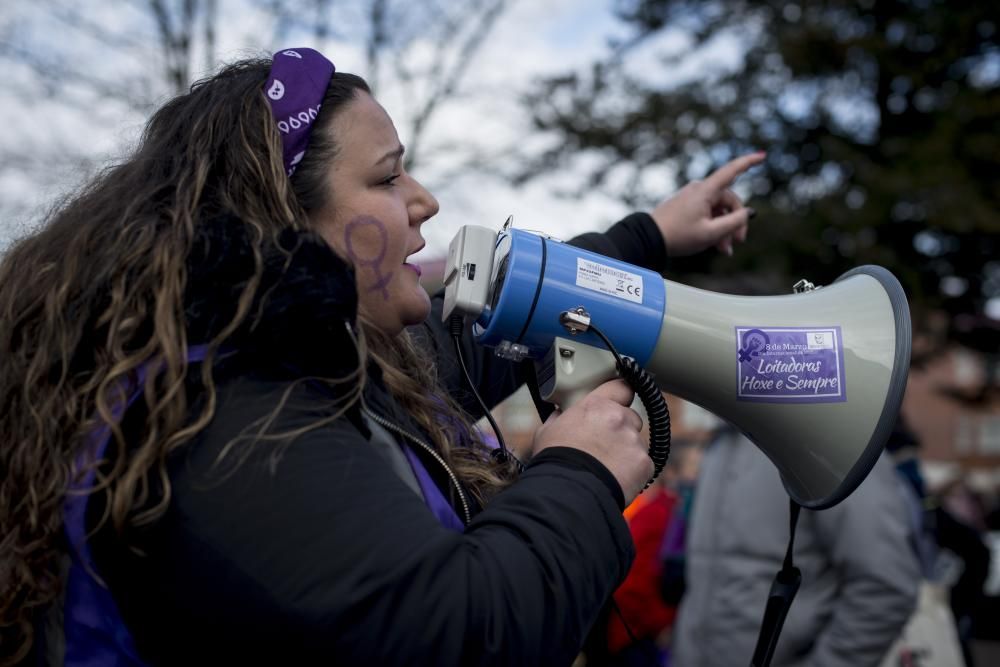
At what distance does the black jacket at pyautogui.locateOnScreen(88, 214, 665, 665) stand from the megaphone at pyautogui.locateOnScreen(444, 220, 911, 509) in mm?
320

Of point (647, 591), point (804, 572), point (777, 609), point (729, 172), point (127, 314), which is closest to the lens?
point (127, 314)

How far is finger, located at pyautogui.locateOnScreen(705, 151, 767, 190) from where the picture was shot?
203 centimetres

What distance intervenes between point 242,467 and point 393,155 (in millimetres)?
616

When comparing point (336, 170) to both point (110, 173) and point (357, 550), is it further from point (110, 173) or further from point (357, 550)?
point (357, 550)

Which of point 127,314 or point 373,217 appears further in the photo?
point 373,217

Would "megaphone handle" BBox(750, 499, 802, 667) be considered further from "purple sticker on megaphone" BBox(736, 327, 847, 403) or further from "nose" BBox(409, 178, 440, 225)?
"nose" BBox(409, 178, 440, 225)

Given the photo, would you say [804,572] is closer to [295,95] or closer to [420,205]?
[420,205]

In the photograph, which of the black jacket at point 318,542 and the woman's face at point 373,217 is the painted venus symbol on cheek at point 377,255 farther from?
the black jacket at point 318,542

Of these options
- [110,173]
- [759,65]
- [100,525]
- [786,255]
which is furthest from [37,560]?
[759,65]

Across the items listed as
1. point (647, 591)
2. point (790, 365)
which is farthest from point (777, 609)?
point (647, 591)

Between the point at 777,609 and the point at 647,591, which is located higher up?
the point at 777,609

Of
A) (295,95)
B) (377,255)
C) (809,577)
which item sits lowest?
(809,577)

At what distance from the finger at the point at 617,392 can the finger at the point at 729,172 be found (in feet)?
2.84

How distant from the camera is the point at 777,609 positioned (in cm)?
154
